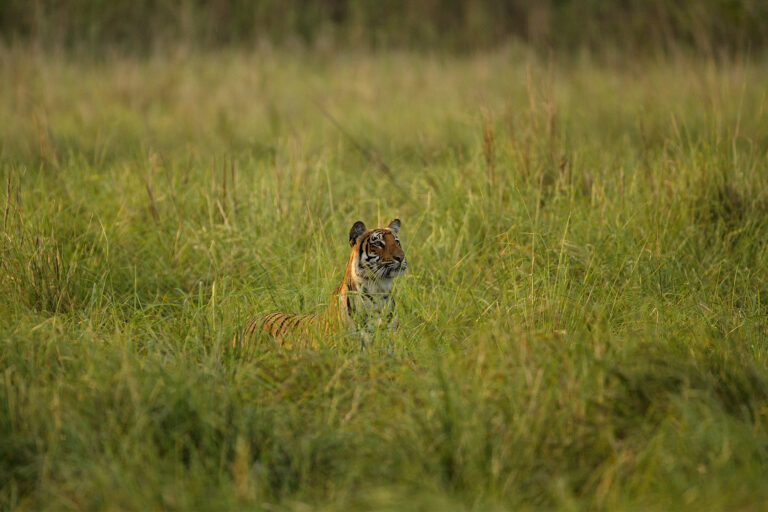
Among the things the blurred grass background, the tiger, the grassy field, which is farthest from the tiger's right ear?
the blurred grass background

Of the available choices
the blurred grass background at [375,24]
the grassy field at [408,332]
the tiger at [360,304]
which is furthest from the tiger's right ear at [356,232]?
the blurred grass background at [375,24]

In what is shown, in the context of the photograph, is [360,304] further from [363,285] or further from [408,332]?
[408,332]

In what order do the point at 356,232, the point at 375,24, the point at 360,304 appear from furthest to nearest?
the point at 375,24 → the point at 356,232 → the point at 360,304

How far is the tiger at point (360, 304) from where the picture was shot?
339cm

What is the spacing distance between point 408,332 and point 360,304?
0.24 m

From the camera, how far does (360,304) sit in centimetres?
343

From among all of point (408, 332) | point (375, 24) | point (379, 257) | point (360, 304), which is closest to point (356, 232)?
point (379, 257)

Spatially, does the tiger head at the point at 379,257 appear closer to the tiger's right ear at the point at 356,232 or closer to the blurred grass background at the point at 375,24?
the tiger's right ear at the point at 356,232

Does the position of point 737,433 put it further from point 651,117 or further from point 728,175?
point 651,117

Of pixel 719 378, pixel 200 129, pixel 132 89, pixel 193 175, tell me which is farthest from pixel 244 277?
pixel 132 89

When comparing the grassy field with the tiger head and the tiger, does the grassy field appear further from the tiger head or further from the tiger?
the tiger head

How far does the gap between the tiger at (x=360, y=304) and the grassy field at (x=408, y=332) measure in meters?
0.11

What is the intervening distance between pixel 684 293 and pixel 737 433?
153 centimetres

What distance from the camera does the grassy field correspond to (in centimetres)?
240
